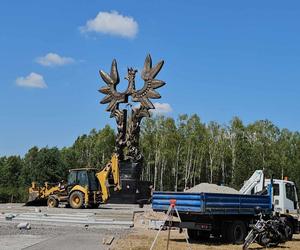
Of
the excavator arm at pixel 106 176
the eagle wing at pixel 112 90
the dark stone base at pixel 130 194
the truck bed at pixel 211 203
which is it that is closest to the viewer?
the truck bed at pixel 211 203

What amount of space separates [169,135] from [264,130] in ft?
47.8

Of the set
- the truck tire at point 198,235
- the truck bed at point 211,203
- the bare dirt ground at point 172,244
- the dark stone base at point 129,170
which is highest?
the dark stone base at point 129,170

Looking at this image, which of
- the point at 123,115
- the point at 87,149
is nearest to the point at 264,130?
the point at 87,149

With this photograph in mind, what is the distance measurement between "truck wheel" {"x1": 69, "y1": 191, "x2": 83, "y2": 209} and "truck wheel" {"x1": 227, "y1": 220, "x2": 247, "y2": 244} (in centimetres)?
1331

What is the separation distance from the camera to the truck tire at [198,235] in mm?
17625

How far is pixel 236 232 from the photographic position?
16.8 metres

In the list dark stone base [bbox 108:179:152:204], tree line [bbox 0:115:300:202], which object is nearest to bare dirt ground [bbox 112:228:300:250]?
dark stone base [bbox 108:179:152:204]

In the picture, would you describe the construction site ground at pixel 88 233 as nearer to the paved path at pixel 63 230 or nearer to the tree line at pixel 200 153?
the paved path at pixel 63 230

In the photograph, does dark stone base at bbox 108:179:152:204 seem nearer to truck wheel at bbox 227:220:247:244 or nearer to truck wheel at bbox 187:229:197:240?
truck wheel at bbox 187:229:197:240

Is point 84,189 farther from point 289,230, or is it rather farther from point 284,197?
point 289,230

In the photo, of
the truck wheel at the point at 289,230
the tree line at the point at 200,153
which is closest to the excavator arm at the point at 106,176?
the truck wheel at the point at 289,230

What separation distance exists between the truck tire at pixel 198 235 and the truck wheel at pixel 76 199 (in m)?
11.8

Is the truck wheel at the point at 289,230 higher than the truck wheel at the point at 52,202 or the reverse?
the reverse

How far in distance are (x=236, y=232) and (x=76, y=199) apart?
45.6 ft
